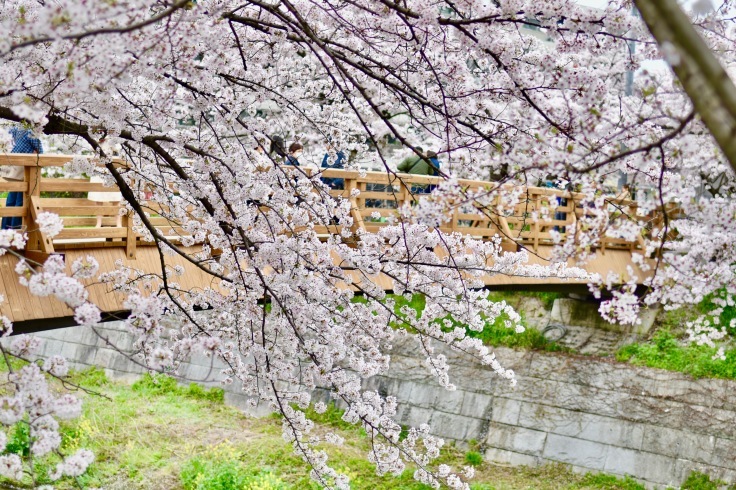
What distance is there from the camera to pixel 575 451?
33.3ft

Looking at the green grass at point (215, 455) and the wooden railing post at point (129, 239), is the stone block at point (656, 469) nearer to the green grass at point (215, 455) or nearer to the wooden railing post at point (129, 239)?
the green grass at point (215, 455)

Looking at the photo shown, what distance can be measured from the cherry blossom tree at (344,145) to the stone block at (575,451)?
526 centimetres

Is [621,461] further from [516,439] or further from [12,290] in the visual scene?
[12,290]

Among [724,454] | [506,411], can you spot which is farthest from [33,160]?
[724,454]

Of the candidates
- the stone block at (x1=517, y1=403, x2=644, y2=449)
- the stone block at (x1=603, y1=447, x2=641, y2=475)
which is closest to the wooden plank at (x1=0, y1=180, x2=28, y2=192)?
the stone block at (x1=517, y1=403, x2=644, y2=449)

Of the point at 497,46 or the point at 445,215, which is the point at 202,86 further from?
the point at 445,215

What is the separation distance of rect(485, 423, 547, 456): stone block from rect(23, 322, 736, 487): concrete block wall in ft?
0.05

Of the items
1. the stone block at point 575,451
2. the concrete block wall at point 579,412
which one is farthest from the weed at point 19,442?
the stone block at point 575,451

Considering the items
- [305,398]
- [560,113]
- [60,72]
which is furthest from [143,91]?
[560,113]

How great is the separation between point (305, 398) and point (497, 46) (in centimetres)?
240

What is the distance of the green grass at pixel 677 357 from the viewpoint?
9.88 meters

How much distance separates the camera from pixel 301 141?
22.3 feet

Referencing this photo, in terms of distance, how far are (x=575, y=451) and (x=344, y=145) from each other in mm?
6273

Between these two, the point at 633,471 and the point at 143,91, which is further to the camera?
the point at 633,471
